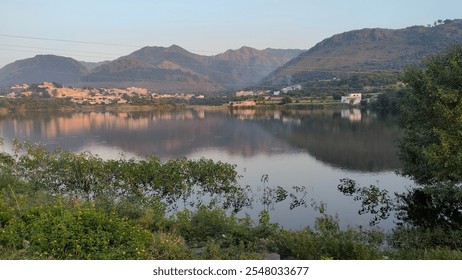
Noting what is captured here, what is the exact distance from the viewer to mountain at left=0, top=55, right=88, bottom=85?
129 metres

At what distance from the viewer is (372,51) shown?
384ft

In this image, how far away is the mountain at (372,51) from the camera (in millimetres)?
97625

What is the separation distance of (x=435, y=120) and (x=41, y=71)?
503ft

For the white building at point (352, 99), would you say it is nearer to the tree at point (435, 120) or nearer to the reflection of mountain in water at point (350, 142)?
the reflection of mountain in water at point (350, 142)

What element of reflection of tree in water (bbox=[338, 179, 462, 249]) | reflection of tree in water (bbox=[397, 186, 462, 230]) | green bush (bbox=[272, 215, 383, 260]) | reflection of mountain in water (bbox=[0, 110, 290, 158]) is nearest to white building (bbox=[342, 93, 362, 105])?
reflection of mountain in water (bbox=[0, 110, 290, 158])

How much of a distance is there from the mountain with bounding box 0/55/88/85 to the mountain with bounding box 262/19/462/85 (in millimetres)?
77094

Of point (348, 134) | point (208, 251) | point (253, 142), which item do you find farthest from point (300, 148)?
point (208, 251)

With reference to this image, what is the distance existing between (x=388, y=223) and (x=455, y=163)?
2210 millimetres

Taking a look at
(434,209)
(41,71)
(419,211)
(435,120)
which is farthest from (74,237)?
(41,71)

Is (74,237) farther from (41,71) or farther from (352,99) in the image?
(41,71)

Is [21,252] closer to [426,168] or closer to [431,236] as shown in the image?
[431,236]

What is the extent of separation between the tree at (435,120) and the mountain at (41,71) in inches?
5185

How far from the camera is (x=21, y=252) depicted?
426cm

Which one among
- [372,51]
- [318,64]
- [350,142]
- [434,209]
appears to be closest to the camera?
[434,209]
